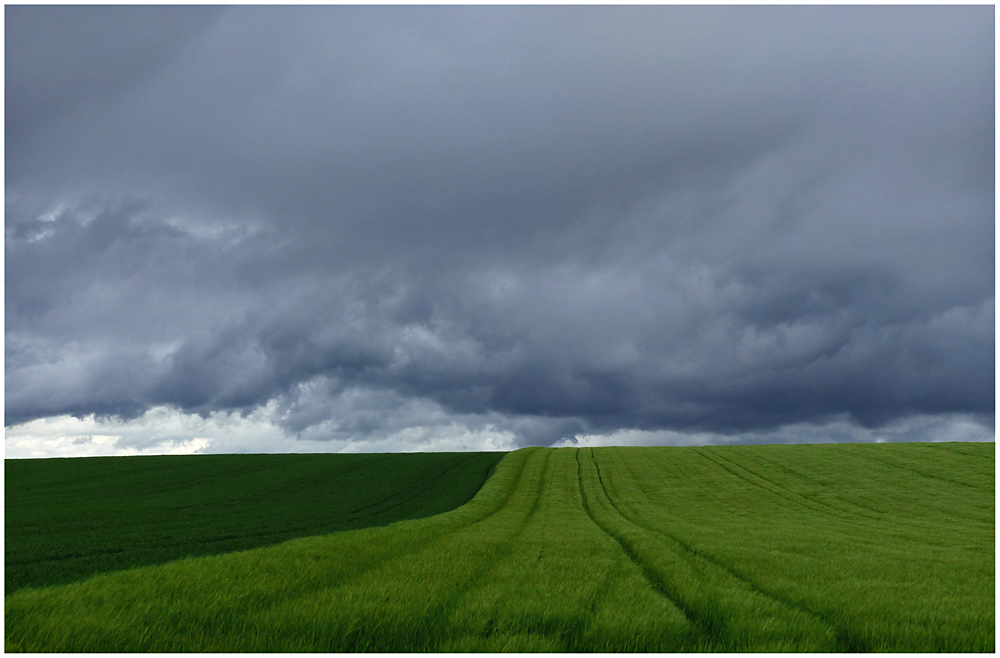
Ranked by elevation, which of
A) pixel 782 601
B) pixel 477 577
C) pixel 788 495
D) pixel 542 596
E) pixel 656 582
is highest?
pixel 542 596

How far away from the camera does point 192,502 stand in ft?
129

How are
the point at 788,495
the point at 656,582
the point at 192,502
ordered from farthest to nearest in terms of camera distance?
1. the point at 788,495
2. the point at 192,502
3. the point at 656,582

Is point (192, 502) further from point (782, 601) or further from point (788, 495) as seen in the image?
point (788, 495)

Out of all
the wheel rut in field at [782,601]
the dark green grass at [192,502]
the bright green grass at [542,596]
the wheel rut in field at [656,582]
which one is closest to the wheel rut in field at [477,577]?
the bright green grass at [542,596]

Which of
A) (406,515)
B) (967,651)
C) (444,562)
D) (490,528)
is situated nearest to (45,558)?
(444,562)

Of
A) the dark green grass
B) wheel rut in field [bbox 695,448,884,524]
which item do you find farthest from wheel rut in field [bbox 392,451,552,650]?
wheel rut in field [bbox 695,448,884,524]

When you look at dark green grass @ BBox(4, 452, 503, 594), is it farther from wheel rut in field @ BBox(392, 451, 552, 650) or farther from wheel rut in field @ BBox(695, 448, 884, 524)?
wheel rut in field @ BBox(695, 448, 884, 524)

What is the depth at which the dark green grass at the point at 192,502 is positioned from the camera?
19.2m

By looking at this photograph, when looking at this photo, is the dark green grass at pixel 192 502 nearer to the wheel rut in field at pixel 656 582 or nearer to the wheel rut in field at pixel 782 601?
the wheel rut in field at pixel 656 582

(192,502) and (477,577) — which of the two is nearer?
(477,577)

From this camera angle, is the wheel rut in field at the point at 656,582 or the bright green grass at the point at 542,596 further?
the wheel rut in field at the point at 656,582

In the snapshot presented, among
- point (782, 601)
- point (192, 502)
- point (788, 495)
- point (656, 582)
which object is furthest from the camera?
point (788, 495)

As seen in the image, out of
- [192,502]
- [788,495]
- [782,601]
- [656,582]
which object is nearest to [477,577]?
[656,582]

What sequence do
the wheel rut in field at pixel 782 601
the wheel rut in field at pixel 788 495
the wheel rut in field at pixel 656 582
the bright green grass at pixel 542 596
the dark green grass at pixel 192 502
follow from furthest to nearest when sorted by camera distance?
the wheel rut in field at pixel 788 495 < the dark green grass at pixel 192 502 < the wheel rut in field at pixel 656 582 < the wheel rut in field at pixel 782 601 < the bright green grass at pixel 542 596
